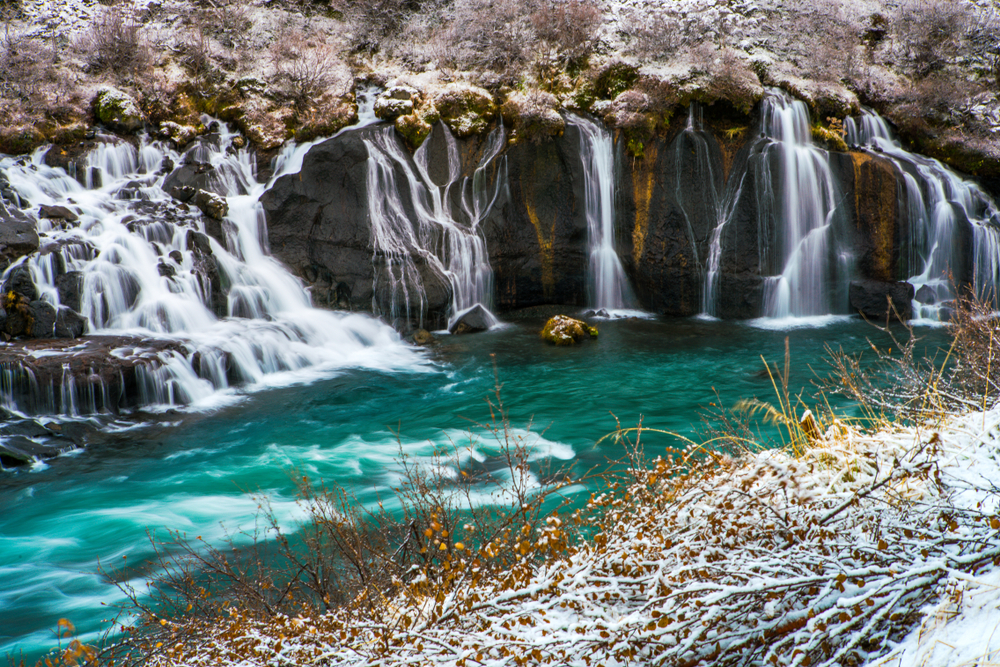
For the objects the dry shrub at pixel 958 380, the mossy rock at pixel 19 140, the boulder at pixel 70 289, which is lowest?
the dry shrub at pixel 958 380

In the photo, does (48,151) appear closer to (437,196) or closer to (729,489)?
(437,196)

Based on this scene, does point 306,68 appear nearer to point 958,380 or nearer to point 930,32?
point 958,380

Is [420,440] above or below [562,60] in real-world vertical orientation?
below

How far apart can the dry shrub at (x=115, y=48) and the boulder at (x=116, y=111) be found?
1.98m

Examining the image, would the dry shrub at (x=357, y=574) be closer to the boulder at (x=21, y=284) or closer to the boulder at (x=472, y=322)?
the boulder at (x=21, y=284)

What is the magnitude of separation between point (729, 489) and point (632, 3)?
21267mm

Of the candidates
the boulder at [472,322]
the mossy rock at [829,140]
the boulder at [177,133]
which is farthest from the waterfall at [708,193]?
the boulder at [177,133]

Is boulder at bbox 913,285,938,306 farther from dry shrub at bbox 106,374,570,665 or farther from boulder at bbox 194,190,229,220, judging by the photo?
boulder at bbox 194,190,229,220

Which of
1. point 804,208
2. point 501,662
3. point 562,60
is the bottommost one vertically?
point 501,662

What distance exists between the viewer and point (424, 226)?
14805mm

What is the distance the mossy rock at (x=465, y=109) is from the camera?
591 inches

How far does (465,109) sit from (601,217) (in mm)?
4137

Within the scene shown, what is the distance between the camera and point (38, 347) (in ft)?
33.7

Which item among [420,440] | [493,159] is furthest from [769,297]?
[420,440]
